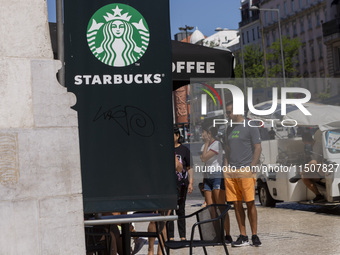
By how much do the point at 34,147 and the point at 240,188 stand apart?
20.1 ft

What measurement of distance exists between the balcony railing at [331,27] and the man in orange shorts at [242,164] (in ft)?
212

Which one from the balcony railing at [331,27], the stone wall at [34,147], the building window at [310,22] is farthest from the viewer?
the building window at [310,22]

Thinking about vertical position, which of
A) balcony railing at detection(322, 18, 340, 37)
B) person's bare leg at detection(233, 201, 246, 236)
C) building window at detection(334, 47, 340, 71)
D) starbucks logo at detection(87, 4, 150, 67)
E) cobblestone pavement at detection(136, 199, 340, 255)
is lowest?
cobblestone pavement at detection(136, 199, 340, 255)

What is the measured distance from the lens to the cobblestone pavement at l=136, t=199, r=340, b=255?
32.7 feet

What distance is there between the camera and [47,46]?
5062 millimetres

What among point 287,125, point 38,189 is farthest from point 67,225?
point 287,125

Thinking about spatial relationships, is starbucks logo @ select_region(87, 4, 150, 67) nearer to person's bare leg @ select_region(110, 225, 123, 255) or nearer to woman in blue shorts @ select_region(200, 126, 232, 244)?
person's bare leg @ select_region(110, 225, 123, 255)

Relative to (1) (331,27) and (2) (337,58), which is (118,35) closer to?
(2) (337,58)

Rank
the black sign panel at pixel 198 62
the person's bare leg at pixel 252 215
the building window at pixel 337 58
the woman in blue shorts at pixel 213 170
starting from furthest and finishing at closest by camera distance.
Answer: the building window at pixel 337 58
the woman in blue shorts at pixel 213 170
the person's bare leg at pixel 252 215
the black sign panel at pixel 198 62

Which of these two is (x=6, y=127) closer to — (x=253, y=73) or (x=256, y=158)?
(x=256, y=158)

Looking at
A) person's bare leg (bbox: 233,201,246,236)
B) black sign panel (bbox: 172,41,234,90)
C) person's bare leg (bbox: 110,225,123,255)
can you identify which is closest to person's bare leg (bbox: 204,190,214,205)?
person's bare leg (bbox: 233,201,246,236)

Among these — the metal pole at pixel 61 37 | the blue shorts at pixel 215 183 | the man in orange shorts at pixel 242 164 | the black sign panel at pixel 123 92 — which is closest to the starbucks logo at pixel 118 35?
the black sign panel at pixel 123 92

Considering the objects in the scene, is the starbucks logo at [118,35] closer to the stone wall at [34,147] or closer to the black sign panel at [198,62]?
the stone wall at [34,147]

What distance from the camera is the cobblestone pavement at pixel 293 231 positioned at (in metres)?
9.98
